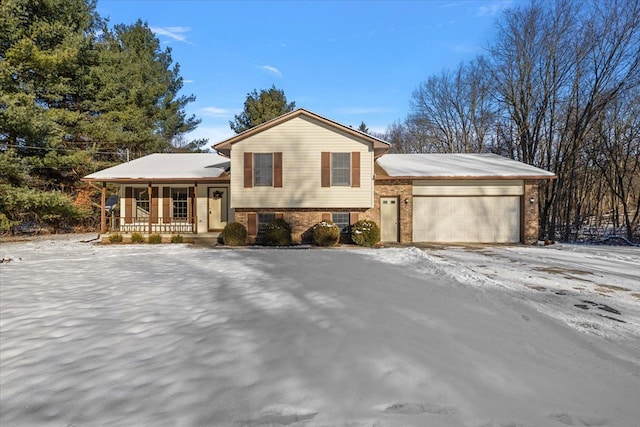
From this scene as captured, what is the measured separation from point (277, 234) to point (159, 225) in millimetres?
6643

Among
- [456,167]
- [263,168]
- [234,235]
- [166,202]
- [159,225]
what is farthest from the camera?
[166,202]

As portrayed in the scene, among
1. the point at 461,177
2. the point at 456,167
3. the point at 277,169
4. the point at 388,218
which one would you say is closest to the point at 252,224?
the point at 277,169

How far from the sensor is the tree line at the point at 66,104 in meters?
15.4

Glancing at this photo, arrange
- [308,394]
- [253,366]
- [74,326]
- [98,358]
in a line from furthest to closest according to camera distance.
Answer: [74,326] < [98,358] < [253,366] < [308,394]

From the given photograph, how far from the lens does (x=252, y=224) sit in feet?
46.0

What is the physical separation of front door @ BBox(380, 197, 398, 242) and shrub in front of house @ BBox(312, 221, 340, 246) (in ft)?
8.63

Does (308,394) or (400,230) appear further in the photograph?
(400,230)

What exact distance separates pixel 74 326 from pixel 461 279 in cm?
685

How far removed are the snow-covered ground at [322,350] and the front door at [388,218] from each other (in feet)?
24.9

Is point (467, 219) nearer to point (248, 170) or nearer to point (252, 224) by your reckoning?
point (252, 224)

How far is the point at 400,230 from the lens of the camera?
47.4 ft

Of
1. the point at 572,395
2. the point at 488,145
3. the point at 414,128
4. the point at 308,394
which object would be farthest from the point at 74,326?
the point at 414,128

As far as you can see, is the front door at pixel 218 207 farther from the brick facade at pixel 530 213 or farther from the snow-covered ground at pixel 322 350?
the brick facade at pixel 530 213

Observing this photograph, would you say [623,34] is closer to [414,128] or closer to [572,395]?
[414,128]
